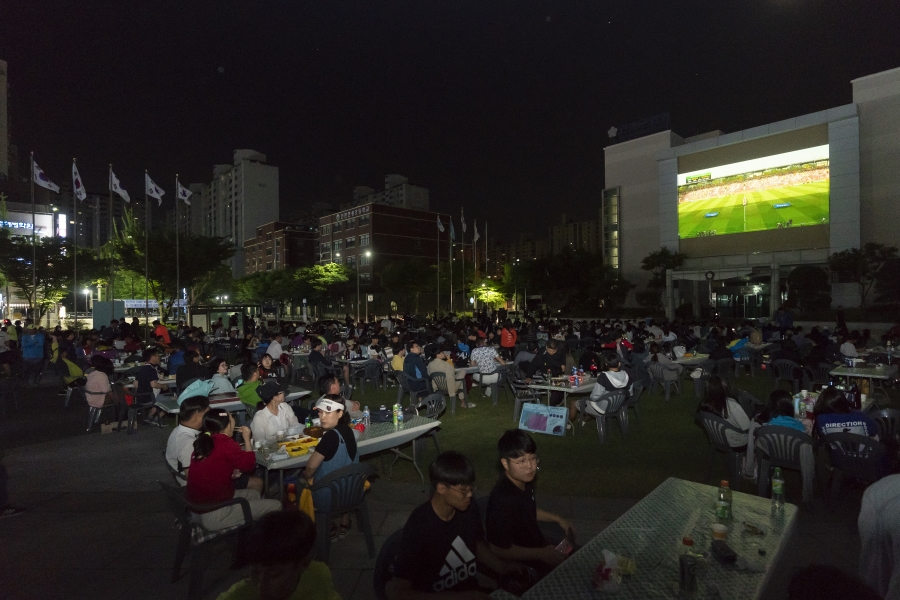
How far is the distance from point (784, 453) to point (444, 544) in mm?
4452

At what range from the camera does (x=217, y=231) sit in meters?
121

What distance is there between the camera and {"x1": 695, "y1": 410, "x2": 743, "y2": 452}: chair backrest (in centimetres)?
572

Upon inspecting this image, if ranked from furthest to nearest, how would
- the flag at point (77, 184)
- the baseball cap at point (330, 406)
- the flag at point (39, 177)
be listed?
the flag at point (77, 184)
the flag at point (39, 177)
the baseball cap at point (330, 406)

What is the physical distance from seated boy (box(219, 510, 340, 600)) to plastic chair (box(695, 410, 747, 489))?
5.11 m

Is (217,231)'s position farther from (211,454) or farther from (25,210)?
(211,454)

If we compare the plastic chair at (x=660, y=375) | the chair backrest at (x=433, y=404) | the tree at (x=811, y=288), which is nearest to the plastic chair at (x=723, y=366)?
the plastic chair at (x=660, y=375)

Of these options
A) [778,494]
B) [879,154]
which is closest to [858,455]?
[778,494]

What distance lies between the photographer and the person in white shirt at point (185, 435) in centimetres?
469

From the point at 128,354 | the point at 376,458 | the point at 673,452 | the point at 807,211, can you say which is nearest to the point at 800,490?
the point at 673,452

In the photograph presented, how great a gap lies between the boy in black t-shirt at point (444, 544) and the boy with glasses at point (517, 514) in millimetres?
111

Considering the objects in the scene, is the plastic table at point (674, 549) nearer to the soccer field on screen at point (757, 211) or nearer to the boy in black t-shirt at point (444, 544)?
the boy in black t-shirt at point (444, 544)

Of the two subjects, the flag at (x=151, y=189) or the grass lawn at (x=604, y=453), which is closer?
the grass lawn at (x=604, y=453)

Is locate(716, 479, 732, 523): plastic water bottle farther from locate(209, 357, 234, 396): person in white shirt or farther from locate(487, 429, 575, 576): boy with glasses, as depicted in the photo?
locate(209, 357, 234, 396): person in white shirt

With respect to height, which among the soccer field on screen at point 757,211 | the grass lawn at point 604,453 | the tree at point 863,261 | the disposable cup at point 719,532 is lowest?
the grass lawn at point 604,453
